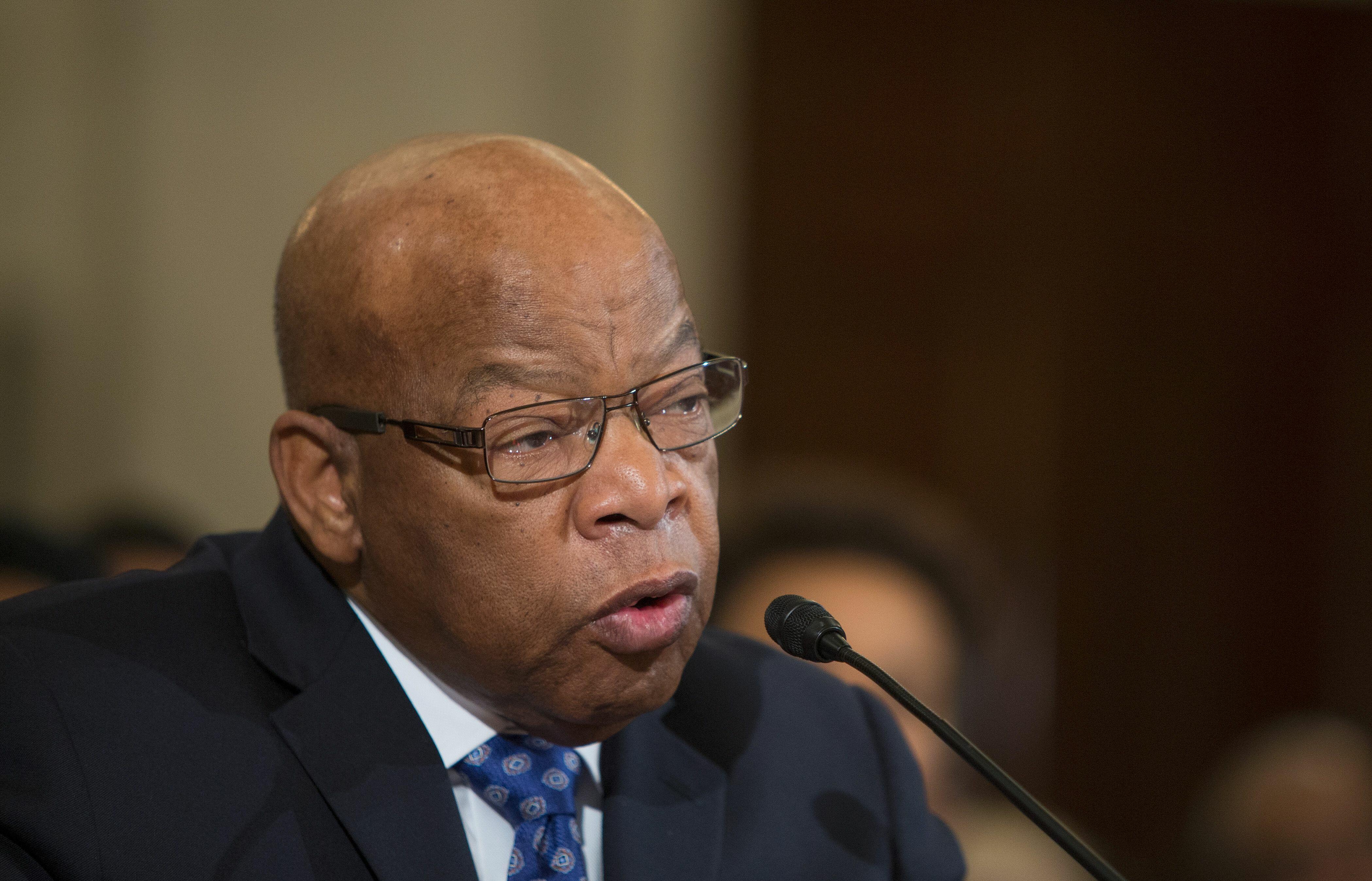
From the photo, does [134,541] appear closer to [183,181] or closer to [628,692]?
[183,181]

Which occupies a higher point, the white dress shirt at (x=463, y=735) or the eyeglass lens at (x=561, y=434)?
the eyeglass lens at (x=561, y=434)

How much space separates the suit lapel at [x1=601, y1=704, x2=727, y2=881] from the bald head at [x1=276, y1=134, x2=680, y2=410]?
0.50 metres

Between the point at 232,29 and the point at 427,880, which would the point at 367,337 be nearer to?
the point at 427,880

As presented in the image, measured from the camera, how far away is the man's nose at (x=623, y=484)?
1.27 metres

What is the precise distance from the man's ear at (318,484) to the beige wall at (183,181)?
8.08 ft

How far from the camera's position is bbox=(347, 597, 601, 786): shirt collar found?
143 cm

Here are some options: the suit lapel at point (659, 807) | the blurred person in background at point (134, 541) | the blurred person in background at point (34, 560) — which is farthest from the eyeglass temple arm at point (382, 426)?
the blurred person in background at point (134, 541)

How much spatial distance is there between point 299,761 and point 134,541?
1.94 m

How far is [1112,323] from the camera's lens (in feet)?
14.6

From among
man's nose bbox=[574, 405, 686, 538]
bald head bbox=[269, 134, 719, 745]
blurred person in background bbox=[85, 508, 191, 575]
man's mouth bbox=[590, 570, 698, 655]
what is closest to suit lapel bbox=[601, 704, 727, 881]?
bald head bbox=[269, 134, 719, 745]

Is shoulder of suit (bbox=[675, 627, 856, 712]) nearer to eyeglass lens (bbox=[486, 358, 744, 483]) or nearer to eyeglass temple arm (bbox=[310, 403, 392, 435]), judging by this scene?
eyeglass lens (bbox=[486, 358, 744, 483])

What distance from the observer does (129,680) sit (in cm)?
133

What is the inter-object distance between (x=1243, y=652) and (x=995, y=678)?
1.49m

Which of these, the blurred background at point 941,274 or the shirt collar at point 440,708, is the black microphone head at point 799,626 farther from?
the blurred background at point 941,274
